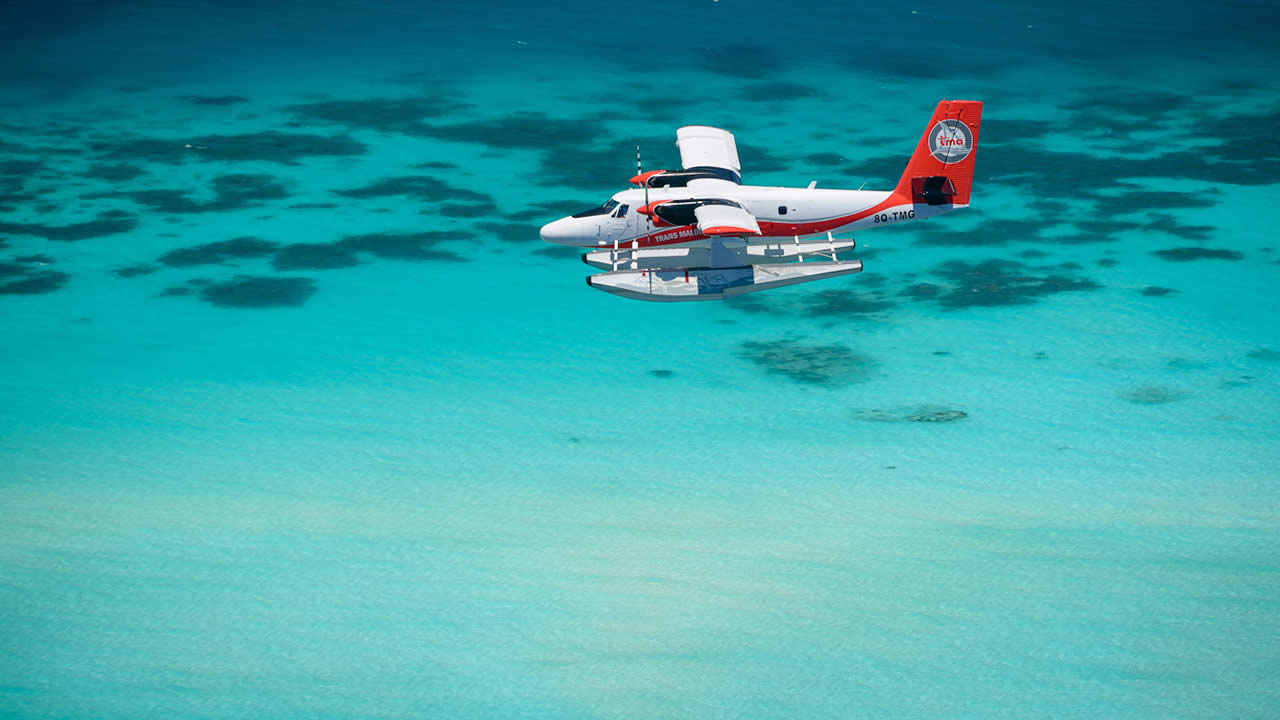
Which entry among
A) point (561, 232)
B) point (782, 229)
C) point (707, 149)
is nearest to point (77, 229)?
point (561, 232)

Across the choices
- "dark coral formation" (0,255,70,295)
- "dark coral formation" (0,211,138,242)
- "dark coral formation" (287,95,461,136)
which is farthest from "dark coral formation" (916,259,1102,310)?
"dark coral formation" (0,211,138,242)

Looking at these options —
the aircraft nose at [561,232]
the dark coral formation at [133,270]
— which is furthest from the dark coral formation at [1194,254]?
the dark coral formation at [133,270]

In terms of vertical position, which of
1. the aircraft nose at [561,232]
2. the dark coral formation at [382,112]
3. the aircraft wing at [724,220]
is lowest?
the aircraft nose at [561,232]

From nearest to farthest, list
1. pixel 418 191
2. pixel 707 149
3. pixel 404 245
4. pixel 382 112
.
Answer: pixel 707 149 < pixel 404 245 < pixel 418 191 < pixel 382 112

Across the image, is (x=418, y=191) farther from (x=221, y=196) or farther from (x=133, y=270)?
(x=133, y=270)

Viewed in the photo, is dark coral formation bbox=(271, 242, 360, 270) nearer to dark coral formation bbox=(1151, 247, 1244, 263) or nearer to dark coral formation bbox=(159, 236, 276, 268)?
dark coral formation bbox=(159, 236, 276, 268)

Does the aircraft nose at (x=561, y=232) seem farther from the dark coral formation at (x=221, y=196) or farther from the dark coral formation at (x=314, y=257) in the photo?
the dark coral formation at (x=221, y=196)
